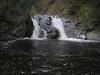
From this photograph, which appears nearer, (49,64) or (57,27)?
(49,64)

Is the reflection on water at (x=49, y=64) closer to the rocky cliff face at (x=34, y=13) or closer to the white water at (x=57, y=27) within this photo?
the rocky cliff face at (x=34, y=13)

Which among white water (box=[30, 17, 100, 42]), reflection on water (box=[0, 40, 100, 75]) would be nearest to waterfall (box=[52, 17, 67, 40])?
white water (box=[30, 17, 100, 42])

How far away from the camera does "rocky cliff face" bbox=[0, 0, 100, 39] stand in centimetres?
2995

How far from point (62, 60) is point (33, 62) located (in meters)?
1.87

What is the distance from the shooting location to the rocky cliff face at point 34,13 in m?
30.0

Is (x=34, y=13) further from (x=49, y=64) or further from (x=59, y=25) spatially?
(x=49, y=64)

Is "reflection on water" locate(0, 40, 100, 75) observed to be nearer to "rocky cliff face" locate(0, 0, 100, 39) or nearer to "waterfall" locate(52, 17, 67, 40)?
"rocky cliff face" locate(0, 0, 100, 39)

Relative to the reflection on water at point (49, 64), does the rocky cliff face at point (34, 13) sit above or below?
above

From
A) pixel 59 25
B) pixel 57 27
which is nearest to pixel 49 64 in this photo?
pixel 57 27

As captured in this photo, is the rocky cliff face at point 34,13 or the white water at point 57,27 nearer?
the rocky cliff face at point 34,13

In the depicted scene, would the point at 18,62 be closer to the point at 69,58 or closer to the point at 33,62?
the point at 33,62

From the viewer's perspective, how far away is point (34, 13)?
4038 centimetres

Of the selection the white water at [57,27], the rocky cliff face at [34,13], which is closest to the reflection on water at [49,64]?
the rocky cliff face at [34,13]

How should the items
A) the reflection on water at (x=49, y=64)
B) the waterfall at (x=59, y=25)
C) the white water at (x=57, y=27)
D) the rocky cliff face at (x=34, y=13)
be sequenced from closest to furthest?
the reflection on water at (x=49, y=64) < the rocky cliff face at (x=34, y=13) < the white water at (x=57, y=27) < the waterfall at (x=59, y=25)
